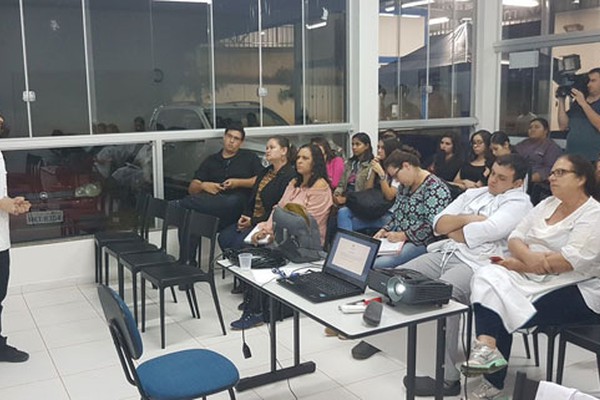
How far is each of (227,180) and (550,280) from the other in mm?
2921

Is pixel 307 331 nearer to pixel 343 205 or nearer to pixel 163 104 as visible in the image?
pixel 343 205

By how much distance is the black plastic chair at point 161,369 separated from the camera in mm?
2148

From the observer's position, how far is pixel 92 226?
5.19m

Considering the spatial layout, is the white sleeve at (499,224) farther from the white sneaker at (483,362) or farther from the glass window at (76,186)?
the glass window at (76,186)

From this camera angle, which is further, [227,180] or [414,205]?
[227,180]

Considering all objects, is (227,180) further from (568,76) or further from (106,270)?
(568,76)

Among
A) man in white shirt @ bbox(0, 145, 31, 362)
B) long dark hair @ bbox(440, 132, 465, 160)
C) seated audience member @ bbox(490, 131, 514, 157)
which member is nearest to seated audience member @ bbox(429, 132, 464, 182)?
long dark hair @ bbox(440, 132, 465, 160)

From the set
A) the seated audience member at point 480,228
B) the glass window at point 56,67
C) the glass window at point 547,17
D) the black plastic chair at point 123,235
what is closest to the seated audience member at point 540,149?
the glass window at point 547,17

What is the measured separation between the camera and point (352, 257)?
264 cm

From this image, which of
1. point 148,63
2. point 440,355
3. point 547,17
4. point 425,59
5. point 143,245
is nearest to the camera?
point 440,355

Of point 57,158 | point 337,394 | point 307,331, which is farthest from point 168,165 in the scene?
point 337,394

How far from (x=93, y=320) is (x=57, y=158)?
150 cm

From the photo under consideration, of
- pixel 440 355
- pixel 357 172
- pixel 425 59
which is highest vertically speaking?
pixel 425 59

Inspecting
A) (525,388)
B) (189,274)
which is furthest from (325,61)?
(525,388)
